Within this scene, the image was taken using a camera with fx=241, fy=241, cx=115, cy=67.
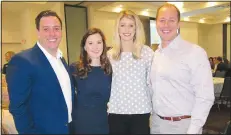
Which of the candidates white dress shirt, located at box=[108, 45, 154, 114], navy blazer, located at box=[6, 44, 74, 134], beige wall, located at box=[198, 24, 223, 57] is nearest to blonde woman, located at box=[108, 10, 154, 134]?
white dress shirt, located at box=[108, 45, 154, 114]

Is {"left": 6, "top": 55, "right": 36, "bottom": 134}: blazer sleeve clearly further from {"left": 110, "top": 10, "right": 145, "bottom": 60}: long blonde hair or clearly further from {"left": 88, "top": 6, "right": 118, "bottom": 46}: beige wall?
{"left": 88, "top": 6, "right": 118, "bottom": 46}: beige wall

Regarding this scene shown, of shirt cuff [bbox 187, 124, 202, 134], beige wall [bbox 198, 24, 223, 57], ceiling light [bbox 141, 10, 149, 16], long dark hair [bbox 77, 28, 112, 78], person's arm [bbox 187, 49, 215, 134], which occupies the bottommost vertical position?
shirt cuff [bbox 187, 124, 202, 134]

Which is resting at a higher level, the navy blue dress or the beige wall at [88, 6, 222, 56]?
the beige wall at [88, 6, 222, 56]

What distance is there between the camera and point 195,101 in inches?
60.6

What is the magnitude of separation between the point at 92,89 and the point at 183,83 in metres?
0.62

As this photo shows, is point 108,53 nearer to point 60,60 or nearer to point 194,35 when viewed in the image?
point 60,60

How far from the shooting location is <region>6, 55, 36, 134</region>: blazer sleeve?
127 centimetres

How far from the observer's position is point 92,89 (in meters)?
1.69

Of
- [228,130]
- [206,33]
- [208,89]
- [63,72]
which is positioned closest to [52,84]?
[63,72]

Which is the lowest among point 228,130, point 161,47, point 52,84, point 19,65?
point 228,130

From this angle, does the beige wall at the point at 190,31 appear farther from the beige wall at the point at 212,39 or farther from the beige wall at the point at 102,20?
the beige wall at the point at 102,20

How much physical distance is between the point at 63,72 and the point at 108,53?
0.50m

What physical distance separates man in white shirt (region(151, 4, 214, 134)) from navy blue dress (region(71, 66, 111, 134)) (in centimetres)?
34

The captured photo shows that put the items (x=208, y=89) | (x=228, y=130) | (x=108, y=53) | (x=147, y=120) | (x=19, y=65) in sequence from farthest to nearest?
(x=228, y=130), (x=108, y=53), (x=147, y=120), (x=208, y=89), (x=19, y=65)
